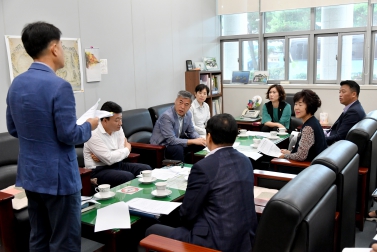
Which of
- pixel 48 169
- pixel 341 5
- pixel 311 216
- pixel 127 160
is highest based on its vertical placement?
pixel 341 5

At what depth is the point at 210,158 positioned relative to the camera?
5.90 ft

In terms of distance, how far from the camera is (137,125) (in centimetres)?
431

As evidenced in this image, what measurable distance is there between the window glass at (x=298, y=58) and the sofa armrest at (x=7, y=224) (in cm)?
490

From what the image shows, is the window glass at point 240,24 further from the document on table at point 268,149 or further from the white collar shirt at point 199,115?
the document on table at point 268,149

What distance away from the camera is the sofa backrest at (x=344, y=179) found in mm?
2039

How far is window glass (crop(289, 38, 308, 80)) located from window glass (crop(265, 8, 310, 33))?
205 millimetres

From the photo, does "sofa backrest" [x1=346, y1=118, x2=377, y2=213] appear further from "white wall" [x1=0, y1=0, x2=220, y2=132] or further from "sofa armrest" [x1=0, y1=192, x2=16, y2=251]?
"white wall" [x1=0, y1=0, x2=220, y2=132]

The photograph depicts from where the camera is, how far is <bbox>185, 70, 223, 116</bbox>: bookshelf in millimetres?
5531

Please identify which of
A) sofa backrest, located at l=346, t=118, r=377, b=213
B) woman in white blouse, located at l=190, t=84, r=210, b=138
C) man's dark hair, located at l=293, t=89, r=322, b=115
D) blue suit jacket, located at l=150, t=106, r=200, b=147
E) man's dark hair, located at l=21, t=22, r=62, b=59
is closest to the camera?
man's dark hair, located at l=21, t=22, r=62, b=59

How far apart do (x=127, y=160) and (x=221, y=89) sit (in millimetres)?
3026

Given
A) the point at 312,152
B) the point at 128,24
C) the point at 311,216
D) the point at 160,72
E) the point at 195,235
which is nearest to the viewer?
the point at 311,216

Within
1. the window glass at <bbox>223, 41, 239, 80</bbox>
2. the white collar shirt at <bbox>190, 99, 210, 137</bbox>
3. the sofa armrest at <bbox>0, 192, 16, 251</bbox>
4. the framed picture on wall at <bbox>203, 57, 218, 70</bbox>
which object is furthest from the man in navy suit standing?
the window glass at <bbox>223, 41, 239, 80</bbox>

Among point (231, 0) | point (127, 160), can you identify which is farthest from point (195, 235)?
point (231, 0)

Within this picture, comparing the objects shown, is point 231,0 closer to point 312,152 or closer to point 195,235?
point 312,152
